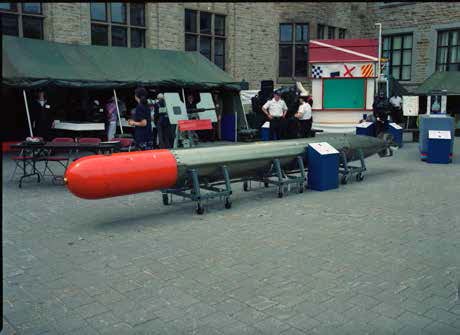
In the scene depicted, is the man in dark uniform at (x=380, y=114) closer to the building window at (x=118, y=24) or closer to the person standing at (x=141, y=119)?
the person standing at (x=141, y=119)

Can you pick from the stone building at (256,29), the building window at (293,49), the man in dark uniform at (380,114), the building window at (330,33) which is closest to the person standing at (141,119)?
the stone building at (256,29)

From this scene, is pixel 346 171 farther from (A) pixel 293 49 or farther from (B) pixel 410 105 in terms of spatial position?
(A) pixel 293 49

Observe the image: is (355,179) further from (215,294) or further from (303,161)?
(215,294)

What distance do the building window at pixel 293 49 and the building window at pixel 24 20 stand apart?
11.5 meters

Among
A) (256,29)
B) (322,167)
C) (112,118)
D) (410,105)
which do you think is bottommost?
(322,167)

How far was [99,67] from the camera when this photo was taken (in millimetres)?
13867

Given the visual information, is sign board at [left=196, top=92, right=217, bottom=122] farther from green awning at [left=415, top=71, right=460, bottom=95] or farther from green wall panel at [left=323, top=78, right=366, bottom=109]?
green awning at [left=415, top=71, right=460, bottom=95]

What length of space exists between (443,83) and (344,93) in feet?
18.6

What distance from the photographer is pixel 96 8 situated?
1680 centimetres

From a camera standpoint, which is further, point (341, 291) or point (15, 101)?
point (15, 101)

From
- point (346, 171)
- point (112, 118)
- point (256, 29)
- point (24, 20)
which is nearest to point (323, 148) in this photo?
point (346, 171)

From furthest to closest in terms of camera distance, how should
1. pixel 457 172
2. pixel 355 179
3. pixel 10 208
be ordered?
pixel 457 172 < pixel 355 179 < pixel 10 208

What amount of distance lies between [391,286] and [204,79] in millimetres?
12289

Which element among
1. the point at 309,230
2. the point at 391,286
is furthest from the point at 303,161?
the point at 391,286
